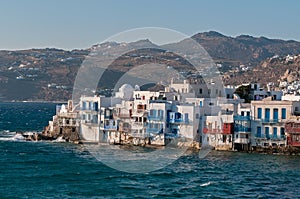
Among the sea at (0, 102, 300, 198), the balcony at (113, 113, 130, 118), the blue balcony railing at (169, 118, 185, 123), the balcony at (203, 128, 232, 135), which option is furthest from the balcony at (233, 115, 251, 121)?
the balcony at (113, 113, 130, 118)

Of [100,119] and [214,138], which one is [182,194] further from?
[100,119]

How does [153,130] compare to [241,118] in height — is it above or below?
below

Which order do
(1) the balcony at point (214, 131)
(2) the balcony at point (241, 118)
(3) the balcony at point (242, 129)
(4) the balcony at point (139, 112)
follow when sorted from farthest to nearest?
(4) the balcony at point (139, 112)
(1) the balcony at point (214, 131)
(2) the balcony at point (241, 118)
(3) the balcony at point (242, 129)

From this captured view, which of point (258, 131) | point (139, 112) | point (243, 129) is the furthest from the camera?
point (139, 112)

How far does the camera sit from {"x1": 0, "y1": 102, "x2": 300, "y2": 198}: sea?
1640 inches

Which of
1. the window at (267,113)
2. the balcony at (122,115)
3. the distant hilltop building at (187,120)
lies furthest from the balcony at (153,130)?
the window at (267,113)

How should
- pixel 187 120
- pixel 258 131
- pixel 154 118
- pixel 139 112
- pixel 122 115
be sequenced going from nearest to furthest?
1. pixel 258 131
2. pixel 187 120
3. pixel 154 118
4. pixel 139 112
5. pixel 122 115

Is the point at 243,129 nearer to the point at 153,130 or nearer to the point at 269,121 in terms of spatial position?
the point at 269,121

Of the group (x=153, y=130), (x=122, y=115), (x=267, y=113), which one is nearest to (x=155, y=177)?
(x=267, y=113)

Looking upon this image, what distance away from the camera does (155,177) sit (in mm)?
48594

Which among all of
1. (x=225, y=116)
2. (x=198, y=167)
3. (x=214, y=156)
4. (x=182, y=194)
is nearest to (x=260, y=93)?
(x=225, y=116)

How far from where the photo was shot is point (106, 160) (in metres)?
57.8

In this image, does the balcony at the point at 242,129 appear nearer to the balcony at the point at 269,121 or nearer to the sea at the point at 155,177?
the balcony at the point at 269,121

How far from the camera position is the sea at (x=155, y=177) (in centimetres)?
4166
